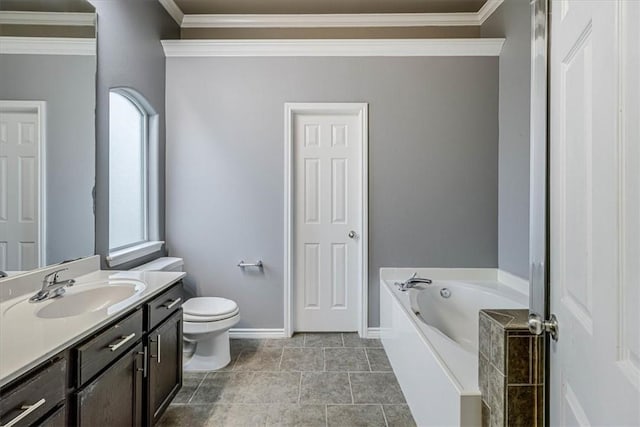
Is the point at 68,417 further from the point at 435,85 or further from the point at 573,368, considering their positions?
the point at 435,85

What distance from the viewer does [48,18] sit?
1497 mm

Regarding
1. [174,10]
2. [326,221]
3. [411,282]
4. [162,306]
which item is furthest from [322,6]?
[162,306]

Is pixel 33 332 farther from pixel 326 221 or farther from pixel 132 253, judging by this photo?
pixel 326 221

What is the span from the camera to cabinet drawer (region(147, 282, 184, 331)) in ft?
5.01

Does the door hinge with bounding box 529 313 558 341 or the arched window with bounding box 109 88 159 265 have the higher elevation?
the arched window with bounding box 109 88 159 265

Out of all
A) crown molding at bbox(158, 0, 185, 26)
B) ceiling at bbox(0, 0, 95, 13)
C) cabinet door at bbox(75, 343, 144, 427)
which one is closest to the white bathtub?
cabinet door at bbox(75, 343, 144, 427)

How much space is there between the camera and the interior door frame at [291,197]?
2.82 m

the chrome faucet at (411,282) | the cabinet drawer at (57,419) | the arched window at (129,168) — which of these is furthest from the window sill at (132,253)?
the chrome faucet at (411,282)

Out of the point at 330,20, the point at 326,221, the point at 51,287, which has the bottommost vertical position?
the point at 51,287

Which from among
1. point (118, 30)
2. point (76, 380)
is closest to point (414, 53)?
point (118, 30)

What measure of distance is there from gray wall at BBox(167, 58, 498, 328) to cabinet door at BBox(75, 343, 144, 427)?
4.77 ft

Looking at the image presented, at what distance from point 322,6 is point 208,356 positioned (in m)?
3.07

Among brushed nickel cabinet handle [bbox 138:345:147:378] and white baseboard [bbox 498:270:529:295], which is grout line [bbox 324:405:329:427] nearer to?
brushed nickel cabinet handle [bbox 138:345:147:378]

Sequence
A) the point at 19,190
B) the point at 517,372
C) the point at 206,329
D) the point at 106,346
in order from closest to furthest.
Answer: the point at 517,372 < the point at 106,346 < the point at 19,190 < the point at 206,329
